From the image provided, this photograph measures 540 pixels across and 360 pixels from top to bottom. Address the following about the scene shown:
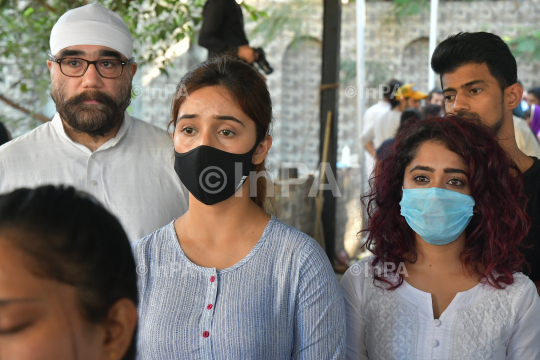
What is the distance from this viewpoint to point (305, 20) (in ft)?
36.9

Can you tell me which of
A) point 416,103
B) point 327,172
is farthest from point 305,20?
point 327,172

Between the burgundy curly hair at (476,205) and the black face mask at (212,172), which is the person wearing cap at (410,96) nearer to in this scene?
the burgundy curly hair at (476,205)

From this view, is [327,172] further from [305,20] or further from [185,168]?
[305,20]

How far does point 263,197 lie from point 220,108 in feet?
1.38

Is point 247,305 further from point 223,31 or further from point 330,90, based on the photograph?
point 330,90

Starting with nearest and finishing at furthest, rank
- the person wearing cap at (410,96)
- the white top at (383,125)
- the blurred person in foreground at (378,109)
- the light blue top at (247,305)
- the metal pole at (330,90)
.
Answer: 1. the light blue top at (247,305)
2. the metal pole at (330,90)
3. the white top at (383,125)
4. the blurred person in foreground at (378,109)
5. the person wearing cap at (410,96)

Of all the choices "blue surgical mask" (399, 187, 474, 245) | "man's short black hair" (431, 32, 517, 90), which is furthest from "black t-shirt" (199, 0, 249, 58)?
"blue surgical mask" (399, 187, 474, 245)

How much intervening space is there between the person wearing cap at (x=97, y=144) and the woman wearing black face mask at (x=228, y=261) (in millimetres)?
536

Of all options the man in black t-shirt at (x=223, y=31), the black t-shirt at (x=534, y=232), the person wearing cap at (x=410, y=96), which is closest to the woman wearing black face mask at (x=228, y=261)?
the black t-shirt at (x=534, y=232)

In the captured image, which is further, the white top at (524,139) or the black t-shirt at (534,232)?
the white top at (524,139)

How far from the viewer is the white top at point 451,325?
5.44ft

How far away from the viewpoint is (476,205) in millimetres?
1815

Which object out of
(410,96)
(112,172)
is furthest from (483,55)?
(410,96)

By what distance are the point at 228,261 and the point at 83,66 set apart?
115cm
